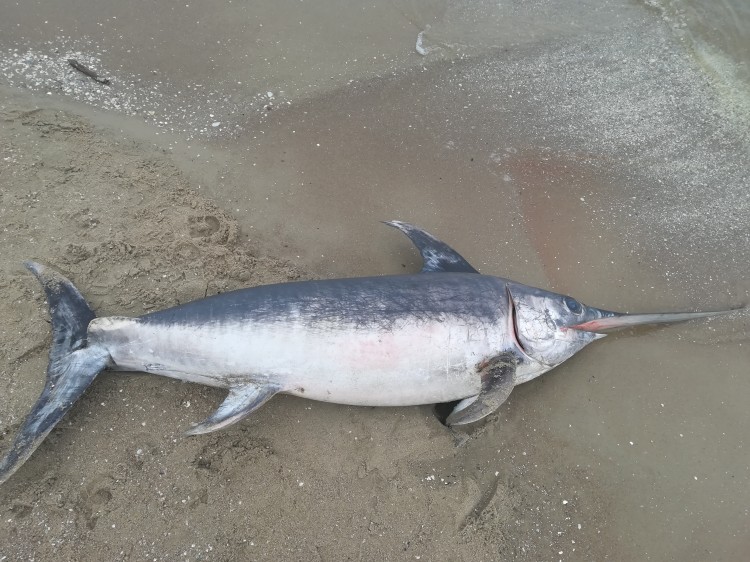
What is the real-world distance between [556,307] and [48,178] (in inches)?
163

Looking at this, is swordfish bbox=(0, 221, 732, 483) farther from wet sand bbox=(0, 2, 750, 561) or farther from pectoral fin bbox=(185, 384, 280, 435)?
wet sand bbox=(0, 2, 750, 561)

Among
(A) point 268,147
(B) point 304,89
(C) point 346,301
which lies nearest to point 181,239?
(A) point 268,147

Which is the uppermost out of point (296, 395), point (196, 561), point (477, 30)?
point (477, 30)

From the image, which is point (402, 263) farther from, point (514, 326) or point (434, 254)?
point (514, 326)

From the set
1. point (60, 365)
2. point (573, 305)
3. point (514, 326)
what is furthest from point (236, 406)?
point (573, 305)

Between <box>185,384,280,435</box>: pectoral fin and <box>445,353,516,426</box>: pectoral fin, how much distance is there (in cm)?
127

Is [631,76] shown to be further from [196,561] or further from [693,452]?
[196,561]

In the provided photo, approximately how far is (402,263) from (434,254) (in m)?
0.33

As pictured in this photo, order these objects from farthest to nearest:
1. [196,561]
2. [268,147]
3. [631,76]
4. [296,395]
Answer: [631,76], [268,147], [296,395], [196,561]

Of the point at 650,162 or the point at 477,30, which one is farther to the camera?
the point at 477,30

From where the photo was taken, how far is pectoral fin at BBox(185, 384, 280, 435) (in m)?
3.05

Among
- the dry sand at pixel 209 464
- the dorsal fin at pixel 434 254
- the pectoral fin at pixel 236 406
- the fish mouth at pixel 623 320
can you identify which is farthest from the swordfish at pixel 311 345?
the fish mouth at pixel 623 320

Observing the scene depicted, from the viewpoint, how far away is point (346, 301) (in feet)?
10.9

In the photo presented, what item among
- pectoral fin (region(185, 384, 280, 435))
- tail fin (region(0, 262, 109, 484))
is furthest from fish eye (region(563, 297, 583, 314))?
tail fin (region(0, 262, 109, 484))
